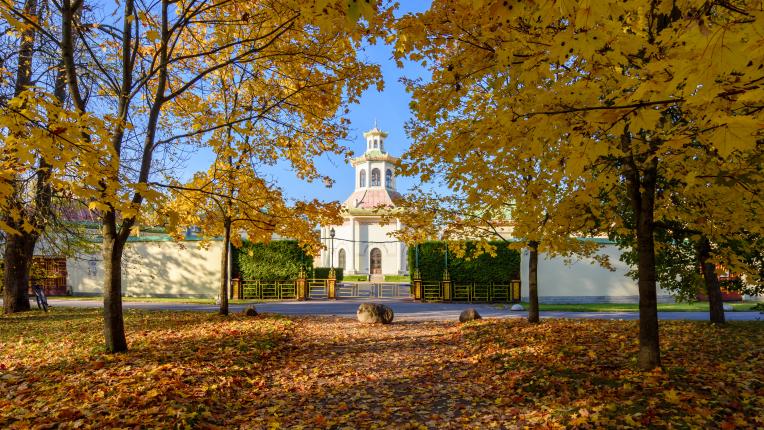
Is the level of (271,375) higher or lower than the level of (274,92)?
lower

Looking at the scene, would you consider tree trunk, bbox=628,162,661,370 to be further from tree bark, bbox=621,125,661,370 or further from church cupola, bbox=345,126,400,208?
church cupola, bbox=345,126,400,208

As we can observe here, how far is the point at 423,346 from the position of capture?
8.51 metres

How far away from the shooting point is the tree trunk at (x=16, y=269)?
12.2m

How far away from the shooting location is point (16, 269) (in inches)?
487

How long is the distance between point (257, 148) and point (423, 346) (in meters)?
6.84

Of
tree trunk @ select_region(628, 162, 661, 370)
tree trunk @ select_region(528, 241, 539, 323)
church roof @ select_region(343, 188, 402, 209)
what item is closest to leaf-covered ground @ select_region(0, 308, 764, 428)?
tree trunk @ select_region(628, 162, 661, 370)

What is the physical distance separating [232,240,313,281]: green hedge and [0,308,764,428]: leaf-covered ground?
41.4ft

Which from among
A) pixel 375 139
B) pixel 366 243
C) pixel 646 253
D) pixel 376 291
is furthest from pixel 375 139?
pixel 646 253

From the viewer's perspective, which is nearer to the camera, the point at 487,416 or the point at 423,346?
the point at 487,416

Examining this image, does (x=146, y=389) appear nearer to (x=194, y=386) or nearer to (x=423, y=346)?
(x=194, y=386)

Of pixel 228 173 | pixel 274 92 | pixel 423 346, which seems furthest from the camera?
pixel 228 173

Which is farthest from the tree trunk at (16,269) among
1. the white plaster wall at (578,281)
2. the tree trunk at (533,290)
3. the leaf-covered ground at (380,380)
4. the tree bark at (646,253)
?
the white plaster wall at (578,281)

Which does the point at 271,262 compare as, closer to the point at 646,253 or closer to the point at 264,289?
the point at 264,289

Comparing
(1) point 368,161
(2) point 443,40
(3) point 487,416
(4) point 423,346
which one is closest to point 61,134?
(2) point 443,40
